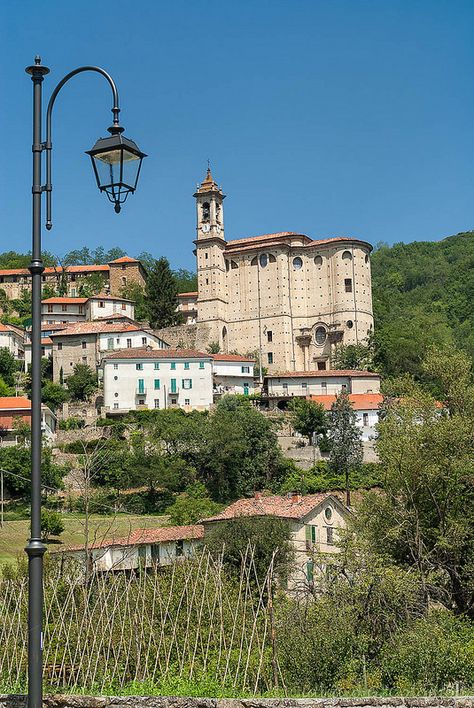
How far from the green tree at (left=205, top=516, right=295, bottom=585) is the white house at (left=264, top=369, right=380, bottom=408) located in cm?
4365

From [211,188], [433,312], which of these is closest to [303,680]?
[211,188]

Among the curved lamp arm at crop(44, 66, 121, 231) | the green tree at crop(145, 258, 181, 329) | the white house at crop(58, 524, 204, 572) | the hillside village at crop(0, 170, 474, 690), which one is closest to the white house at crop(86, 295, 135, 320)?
the hillside village at crop(0, 170, 474, 690)

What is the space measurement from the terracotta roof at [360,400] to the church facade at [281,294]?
1442 cm

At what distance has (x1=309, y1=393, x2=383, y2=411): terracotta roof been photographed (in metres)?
73.5

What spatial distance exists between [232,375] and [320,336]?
1527 centimetres

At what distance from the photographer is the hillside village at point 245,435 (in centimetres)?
2614

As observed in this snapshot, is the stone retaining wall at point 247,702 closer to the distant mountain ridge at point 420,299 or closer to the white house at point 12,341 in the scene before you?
the distant mountain ridge at point 420,299

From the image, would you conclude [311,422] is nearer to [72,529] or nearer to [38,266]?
[72,529]

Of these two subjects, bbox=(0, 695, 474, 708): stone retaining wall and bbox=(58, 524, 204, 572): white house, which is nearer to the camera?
bbox=(0, 695, 474, 708): stone retaining wall

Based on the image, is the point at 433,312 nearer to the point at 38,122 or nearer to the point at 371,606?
the point at 371,606

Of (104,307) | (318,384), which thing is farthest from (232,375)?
(104,307)

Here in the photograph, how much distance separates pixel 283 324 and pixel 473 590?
221ft

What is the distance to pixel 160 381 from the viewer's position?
249 ft

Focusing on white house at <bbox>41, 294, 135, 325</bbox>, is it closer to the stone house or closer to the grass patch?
the stone house
